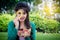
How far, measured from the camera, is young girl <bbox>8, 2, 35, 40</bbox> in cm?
275

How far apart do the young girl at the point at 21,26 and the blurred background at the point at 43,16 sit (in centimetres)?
9

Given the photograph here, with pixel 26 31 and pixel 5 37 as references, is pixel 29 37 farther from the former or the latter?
pixel 5 37

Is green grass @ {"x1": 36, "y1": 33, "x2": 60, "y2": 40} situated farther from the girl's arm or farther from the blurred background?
the girl's arm

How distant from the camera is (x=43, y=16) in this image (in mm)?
2877

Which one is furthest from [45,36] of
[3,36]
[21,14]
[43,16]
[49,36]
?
[3,36]

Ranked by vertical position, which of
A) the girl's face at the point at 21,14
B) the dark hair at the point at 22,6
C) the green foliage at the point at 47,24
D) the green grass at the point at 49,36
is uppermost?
the dark hair at the point at 22,6

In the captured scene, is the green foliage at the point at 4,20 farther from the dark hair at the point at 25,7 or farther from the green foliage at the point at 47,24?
the green foliage at the point at 47,24

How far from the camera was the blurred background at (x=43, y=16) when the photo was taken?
2.85 m

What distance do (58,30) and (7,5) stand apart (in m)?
0.70

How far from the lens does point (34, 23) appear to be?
2.82 meters

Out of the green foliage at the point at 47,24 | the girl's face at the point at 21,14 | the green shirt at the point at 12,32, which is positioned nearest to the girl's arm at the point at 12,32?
the green shirt at the point at 12,32

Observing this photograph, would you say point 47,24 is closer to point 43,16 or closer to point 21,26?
point 43,16

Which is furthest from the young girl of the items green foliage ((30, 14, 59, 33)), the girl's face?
green foliage ((30, 14, 59, 33))

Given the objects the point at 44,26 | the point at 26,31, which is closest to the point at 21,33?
the point at 26,31
